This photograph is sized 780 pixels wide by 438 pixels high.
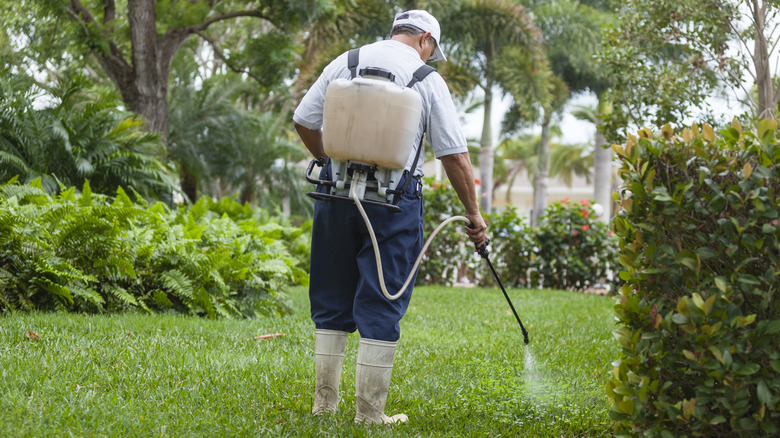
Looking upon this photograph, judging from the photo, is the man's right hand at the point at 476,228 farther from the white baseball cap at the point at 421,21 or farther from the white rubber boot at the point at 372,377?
the white baseball cap at the point at 421,21

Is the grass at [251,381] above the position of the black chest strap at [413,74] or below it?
below

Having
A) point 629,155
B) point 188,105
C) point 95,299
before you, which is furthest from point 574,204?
point 188,105

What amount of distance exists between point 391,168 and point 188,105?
15788mm

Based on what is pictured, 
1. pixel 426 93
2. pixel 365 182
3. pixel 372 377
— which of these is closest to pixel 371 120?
pixel 365 182

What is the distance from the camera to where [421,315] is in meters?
6.86

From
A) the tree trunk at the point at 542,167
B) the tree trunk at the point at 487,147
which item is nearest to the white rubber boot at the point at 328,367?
the tree trunk at the point at 487,147

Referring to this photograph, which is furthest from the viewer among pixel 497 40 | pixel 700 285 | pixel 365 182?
pixel 497 40

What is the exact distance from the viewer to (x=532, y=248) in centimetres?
1101

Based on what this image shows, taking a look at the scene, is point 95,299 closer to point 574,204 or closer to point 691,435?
point 691,435

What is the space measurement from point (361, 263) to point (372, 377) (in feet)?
1.69

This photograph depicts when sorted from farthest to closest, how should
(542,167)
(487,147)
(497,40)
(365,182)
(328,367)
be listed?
(542,167) → (487,147) → (497,40) → (328,367) → (365,182)

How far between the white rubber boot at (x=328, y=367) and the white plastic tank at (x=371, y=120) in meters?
0.92

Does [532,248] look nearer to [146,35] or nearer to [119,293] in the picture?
[146,35]

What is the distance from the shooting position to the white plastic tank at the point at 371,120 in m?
2.68
